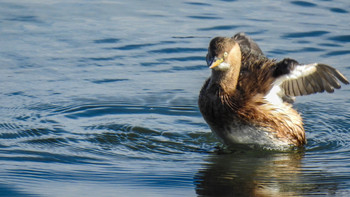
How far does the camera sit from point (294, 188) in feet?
21.9

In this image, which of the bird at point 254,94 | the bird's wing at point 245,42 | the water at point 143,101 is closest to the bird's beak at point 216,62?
the bird at point 254,94

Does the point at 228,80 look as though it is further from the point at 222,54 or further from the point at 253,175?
the point at 253,175

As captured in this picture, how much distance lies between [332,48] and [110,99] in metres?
4.29

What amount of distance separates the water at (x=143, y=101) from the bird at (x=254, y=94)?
24 centimetres

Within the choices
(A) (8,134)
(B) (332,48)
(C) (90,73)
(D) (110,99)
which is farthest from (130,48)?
(A) (8,134)

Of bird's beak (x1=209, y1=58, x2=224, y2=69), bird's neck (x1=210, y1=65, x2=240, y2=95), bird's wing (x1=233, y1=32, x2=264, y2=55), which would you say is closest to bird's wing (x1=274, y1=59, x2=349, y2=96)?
bird's neck (x1=210, y1=65, x2=240, y2=95)

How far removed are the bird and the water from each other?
0.24 metres

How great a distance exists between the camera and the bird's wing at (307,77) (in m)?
7.64

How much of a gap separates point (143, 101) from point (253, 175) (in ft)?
9.36

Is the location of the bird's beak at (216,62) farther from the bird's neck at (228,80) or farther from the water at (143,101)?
the water at (143,101)

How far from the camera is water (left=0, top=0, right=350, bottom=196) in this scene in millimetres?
6836

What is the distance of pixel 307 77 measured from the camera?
25.6 feet

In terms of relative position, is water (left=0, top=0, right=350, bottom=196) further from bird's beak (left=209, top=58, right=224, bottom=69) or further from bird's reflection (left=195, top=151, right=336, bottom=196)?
bird's beak (left=209, top=58, right=224, bottom=69)

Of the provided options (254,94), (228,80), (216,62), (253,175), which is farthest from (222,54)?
(253,175)
